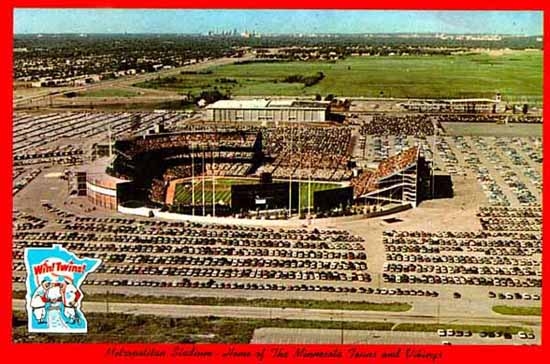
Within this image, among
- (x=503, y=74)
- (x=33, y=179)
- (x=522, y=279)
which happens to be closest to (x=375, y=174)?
(x=503, y=74)

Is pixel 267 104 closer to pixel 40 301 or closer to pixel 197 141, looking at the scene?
pixel 197 141

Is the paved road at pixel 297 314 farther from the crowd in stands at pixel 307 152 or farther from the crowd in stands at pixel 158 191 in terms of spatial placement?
the crowd in stands at pixel 307 152

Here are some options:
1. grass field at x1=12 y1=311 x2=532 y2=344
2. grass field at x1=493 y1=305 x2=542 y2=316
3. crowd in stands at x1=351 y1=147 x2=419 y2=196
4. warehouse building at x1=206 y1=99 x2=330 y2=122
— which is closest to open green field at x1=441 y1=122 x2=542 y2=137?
crowd in stands at x1=351 y1=147 x2=419 y2=196

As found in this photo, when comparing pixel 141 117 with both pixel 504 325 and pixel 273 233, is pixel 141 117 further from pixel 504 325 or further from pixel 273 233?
pixel 504 325

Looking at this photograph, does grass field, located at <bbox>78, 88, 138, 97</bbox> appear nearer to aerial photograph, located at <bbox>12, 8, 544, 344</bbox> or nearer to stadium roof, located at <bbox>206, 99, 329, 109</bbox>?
aerial photograph, located at <bbox>12, 8, 544, 344</bbox>

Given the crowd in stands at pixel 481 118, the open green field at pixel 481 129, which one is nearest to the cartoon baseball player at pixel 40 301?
the crowd in stands at pixel 481 118

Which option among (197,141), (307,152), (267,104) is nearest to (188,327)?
(267,104)
